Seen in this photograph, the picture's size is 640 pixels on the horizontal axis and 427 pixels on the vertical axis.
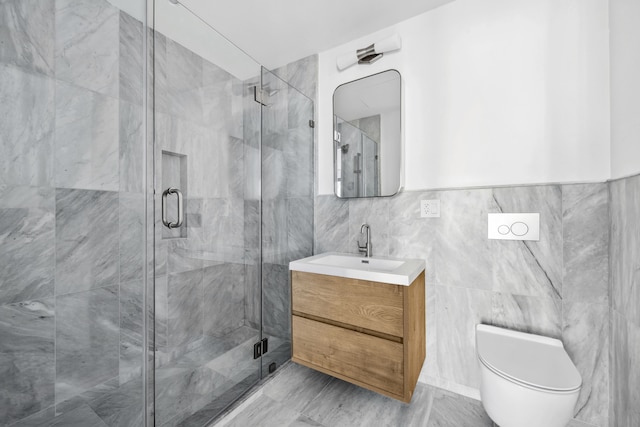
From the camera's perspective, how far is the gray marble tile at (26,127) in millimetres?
1146

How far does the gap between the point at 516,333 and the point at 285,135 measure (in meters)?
1.80

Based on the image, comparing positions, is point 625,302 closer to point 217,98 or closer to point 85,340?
point 217,98

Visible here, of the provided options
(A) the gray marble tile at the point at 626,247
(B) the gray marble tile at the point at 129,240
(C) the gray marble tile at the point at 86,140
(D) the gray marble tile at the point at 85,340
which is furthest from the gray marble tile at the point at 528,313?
(C) the gray marble tile at the point at 86,140

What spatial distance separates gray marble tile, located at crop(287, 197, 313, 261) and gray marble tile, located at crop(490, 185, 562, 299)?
1.20 metres

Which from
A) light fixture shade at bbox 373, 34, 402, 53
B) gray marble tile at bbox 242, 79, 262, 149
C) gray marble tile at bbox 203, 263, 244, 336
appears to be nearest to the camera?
gray marble tile at bbox 203, 263, 244, 336

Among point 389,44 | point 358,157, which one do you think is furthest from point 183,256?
point 389,44

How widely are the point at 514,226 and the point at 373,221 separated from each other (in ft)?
2.58

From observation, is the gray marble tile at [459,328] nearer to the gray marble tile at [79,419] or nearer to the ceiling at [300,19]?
the ceiling at [300,19]

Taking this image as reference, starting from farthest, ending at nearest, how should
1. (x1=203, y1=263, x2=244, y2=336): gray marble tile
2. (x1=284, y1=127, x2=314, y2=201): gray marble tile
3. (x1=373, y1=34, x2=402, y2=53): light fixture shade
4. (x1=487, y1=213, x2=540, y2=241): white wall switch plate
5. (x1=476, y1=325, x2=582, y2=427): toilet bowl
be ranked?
(x1=284, y1=127, x2=314, y2=201): gray marble tile < (x1=373, y1=34, x2=402, y2=53): light fixture shade < (x1=203, y1=263, x2=244, y2=336): gray marble tile < (x1=487, y1=213, x2=540, y2=241): white wall switch plate < (x1=476, y1=325, x2=582, y2=427): toilet bowl

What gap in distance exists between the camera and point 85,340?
1359 millimetres

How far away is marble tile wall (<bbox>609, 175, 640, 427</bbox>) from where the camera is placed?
97cm

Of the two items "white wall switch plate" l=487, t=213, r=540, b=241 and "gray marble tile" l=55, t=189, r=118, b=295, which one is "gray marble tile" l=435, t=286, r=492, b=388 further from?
"gray marble tile" l=55, t=189, r=118, b=295

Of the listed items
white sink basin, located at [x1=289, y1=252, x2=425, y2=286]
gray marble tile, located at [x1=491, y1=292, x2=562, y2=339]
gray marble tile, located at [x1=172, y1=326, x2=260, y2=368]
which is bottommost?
gray marble tile, located at [x1=172, y1=326, x2=260, y2=368]

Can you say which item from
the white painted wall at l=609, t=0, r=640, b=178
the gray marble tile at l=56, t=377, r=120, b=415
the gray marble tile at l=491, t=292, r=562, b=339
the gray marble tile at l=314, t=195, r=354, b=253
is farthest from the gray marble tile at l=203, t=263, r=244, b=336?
the white painted wall at l=609, t=0, r=640, b=178
